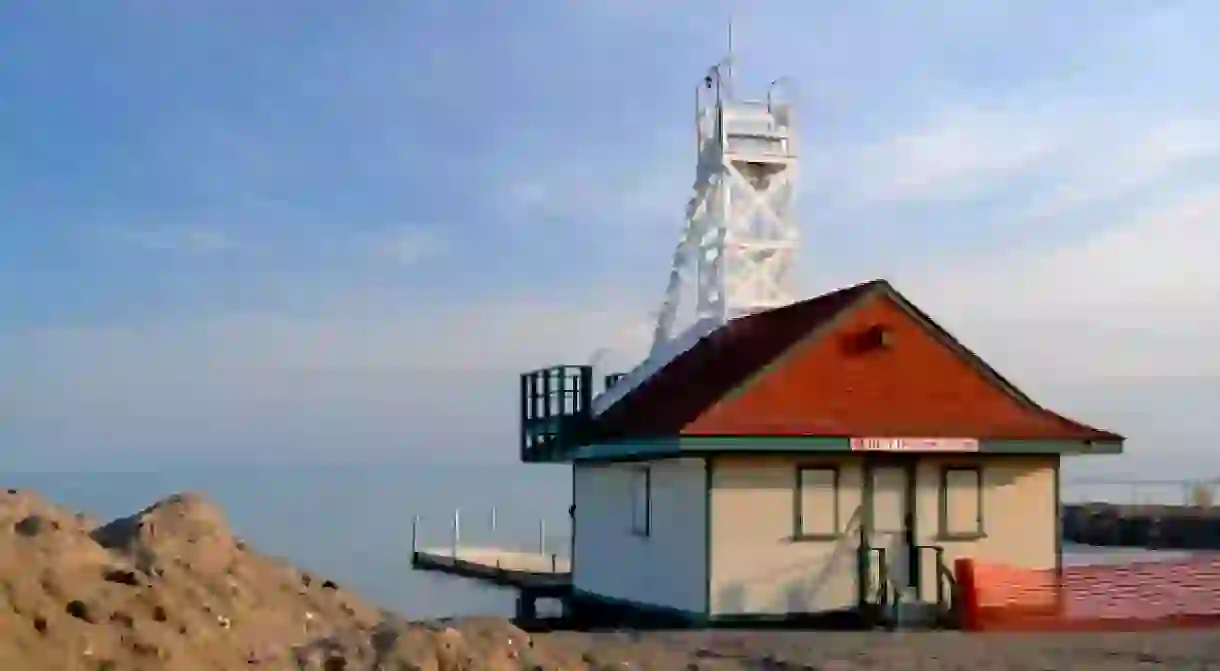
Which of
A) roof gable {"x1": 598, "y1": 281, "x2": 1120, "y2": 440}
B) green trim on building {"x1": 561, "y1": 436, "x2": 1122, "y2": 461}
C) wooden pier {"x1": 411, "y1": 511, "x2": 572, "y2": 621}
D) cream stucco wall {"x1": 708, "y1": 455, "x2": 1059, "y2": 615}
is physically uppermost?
roof gable {"x1": 598, "y1": 281, "x2": 1120, "y2": 440}

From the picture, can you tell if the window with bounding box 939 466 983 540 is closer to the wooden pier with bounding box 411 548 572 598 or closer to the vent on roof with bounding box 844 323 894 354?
the vent on roof with bounding box 844 323 894 354

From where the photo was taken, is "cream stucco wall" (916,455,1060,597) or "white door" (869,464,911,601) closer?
"white door" (869,464,911,601)

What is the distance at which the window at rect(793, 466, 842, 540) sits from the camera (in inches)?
749

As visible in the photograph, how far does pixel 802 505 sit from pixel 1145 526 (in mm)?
35466

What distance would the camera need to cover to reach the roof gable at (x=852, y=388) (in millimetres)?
19188

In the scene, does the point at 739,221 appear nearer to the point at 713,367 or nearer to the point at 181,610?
the point at 713,367

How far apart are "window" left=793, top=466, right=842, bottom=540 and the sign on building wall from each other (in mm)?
604

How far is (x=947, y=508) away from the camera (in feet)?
64.9

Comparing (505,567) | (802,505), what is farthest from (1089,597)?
(505,567)

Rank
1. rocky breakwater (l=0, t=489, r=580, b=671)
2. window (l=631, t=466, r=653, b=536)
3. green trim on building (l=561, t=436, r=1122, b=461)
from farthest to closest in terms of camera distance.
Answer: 1. window (l=631, t=466, r=653, b=536)
2. green trim on building (l=561, t=436, r=1122, b=461)
3. rocky breakwater (l=0, t=489, r=580, b=671)

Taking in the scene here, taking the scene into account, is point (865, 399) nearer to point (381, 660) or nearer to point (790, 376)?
point (790, 376)

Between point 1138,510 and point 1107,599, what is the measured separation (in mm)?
39035

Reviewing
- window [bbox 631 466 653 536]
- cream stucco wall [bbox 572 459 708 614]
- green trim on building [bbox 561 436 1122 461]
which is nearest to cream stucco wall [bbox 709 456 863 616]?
cream stucco wall [bbox 572 459 708 614]

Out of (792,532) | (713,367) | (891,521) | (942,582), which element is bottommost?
(942,582)
